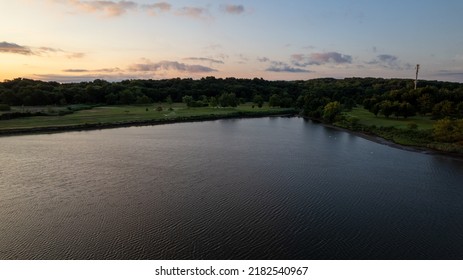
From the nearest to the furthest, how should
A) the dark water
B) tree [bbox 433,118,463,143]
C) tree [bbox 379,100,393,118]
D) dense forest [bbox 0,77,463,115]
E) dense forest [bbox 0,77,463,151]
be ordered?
the dark water
tree [bbox 433,118,463,143]
dense forest [bbox 0,77,463,151]
dense forest [bbox 0,77,463,115]
tree [bbox 379,100,393,118]

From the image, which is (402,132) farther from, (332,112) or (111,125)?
(111,125)

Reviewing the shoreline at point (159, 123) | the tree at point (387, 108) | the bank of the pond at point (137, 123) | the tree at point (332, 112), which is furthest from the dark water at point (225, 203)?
the tree at point (332, 112)

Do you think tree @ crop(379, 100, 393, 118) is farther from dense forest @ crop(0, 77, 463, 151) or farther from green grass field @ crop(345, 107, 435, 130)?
green grass field @ crop(345, 107, 435, 130)

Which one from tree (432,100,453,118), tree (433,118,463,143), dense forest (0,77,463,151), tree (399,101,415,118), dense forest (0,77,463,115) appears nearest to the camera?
tree (433,118,463,143)

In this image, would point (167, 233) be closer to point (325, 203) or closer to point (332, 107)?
point (325, 203)

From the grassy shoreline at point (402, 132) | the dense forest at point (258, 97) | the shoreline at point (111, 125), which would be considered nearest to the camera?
the grassy shoreline at point (402, 132)

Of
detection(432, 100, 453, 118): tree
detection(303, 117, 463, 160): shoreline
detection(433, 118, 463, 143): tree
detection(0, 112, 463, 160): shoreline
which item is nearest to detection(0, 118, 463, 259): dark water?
detection(303, 117, 463, 160): shoreline

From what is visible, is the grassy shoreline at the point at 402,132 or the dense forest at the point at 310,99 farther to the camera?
the dense forest at the point at 310,99

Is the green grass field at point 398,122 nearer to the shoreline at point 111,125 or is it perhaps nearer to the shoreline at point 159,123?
the shoreline at point 159,123

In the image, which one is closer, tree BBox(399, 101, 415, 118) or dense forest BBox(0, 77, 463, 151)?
dense forest BBox(0, 77, 463, 151)
